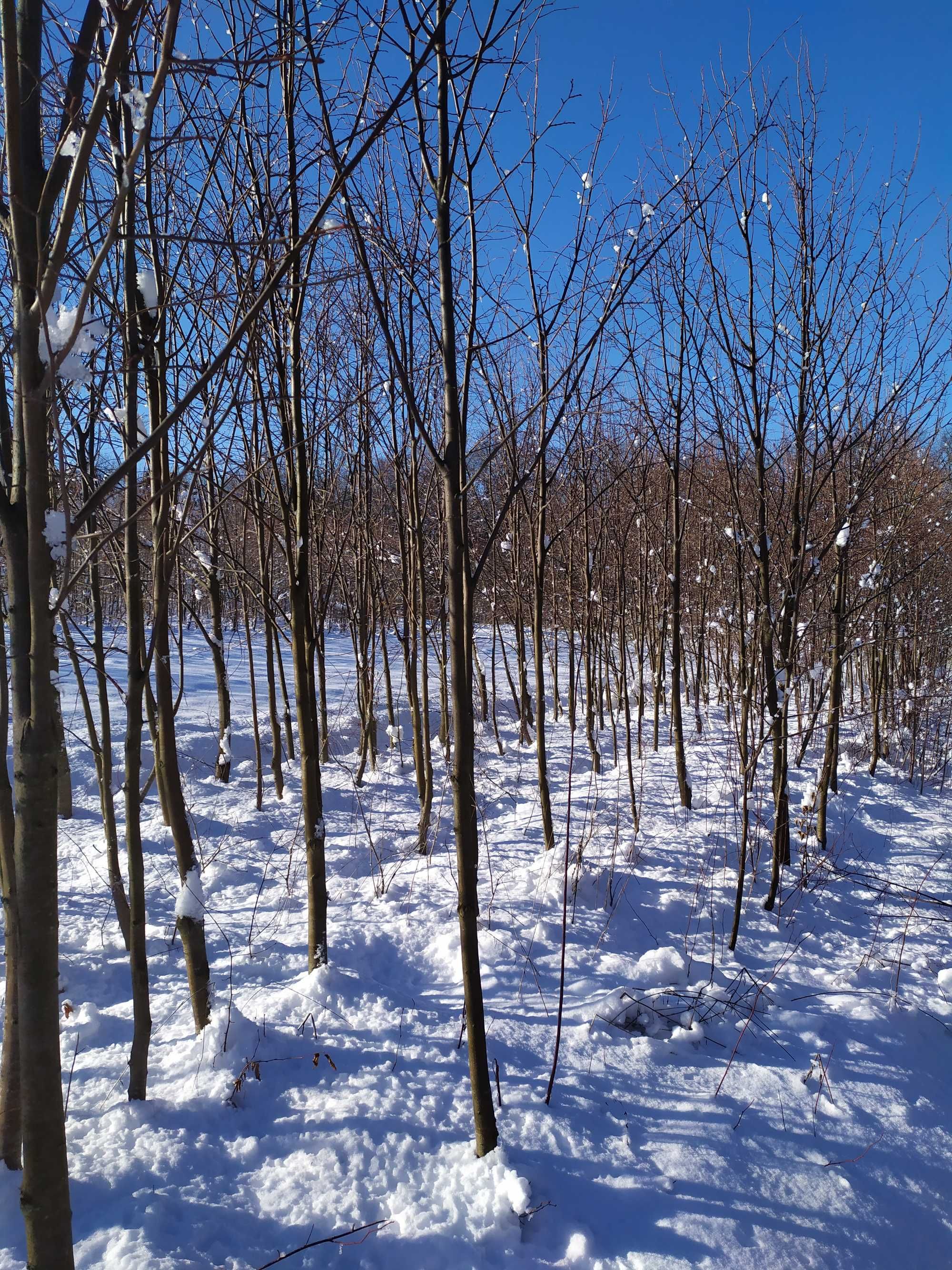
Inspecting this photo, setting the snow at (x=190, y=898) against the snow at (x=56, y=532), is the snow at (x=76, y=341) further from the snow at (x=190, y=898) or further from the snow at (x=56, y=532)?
the snow at (x=190, y=898)

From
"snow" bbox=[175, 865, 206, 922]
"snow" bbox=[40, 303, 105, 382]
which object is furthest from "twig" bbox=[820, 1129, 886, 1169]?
"snow" bbox=[40, 303, 105, 382]

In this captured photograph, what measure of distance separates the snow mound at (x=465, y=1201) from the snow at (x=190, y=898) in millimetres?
1101

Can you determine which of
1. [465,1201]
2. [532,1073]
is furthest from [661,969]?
[465,1201]

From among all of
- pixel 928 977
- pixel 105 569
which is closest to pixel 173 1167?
pixel 928 977

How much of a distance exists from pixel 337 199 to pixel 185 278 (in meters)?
1.03

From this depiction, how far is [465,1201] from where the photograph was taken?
196 cm

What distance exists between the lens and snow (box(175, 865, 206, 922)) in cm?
239

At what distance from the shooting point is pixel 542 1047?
2646 mm

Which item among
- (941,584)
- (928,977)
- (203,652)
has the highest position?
(941,584)

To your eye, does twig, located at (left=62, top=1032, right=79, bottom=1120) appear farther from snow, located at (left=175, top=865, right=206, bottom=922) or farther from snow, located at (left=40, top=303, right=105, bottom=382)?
snow, located at (left=40, top=303, right=105, bottom=382)

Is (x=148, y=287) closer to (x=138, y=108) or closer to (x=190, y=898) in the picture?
(x=138, y=108)

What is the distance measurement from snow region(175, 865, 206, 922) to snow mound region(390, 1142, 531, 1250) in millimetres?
1101

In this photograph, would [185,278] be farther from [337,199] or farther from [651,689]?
[651,689]

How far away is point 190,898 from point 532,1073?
4.62 feet
